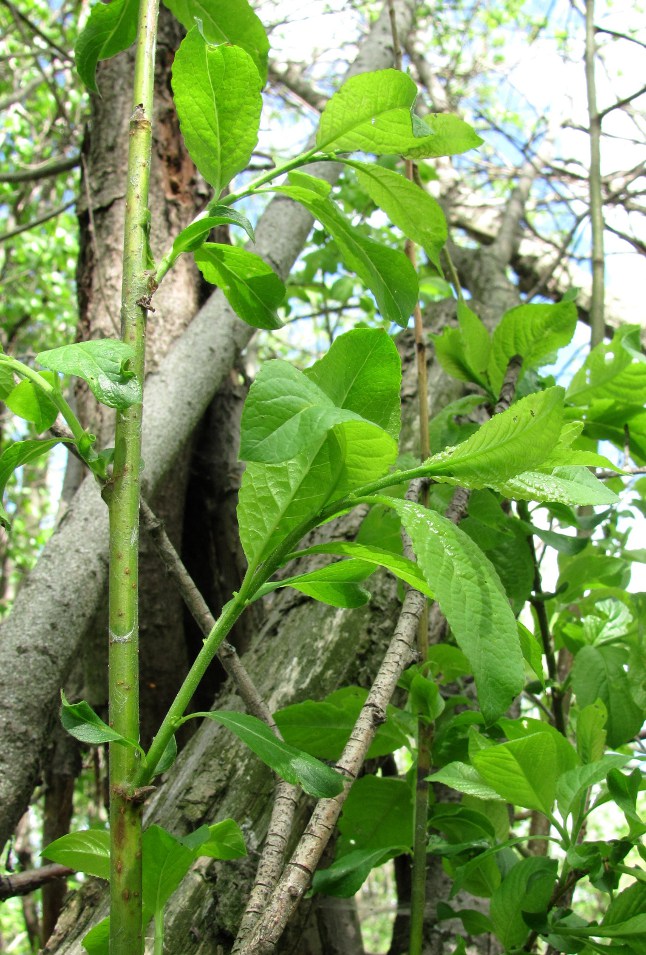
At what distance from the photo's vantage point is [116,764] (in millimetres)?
511

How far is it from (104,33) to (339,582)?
588 millimetres

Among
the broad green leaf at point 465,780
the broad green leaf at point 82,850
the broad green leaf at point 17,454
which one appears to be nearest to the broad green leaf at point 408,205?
the broad green leaf at point 17,454

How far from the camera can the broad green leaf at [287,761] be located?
1.69ft

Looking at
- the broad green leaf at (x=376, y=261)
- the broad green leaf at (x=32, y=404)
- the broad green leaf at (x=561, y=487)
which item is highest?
the broad green leaf at (x=376, y=261)

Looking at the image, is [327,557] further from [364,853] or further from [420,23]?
[420,23]

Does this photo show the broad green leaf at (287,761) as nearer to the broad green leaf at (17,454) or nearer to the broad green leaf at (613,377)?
the broad green leaf at (17,454)

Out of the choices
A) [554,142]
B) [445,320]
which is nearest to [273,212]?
[445,320]

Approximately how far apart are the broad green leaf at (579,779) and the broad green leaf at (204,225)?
1.82 feet

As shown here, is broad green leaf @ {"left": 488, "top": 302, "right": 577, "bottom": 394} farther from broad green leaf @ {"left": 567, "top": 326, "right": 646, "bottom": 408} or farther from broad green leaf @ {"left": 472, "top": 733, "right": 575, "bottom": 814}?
broad green leaf @ {"left": 472, "top": 733, "right": 575, "bottom": 814}

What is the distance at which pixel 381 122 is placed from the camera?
2.20 feet

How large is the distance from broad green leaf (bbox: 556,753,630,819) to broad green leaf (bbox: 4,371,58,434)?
557 mm

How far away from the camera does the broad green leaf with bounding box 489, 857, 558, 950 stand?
0.73 metres

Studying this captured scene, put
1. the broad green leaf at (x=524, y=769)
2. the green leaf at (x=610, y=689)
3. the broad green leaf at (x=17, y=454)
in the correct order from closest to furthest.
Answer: the broad green leaf at (x=17, y=454) < the broad green leaf at (x=524, y=769) < the green leaf at (x=610, y=689)

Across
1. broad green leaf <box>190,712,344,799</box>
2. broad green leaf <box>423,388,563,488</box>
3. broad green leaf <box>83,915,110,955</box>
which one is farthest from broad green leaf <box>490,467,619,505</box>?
broad green leaf <box>83,915,110,955</box>
